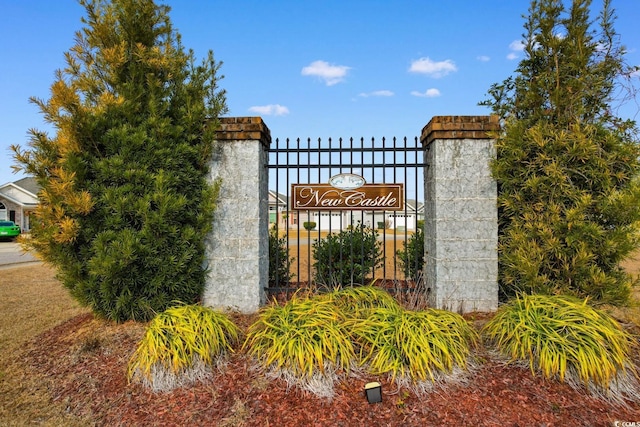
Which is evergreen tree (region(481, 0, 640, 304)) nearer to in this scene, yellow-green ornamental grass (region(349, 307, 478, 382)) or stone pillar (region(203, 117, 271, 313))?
yellow-green ornamental grass (region(349, 307, 478, 382))

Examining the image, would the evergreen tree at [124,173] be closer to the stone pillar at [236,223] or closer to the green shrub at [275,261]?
the stone pillar at [236,223]

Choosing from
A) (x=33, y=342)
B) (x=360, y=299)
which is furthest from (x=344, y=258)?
(x=33, y=342)

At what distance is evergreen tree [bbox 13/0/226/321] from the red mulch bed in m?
1.25

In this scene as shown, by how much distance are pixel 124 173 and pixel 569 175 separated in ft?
17.2

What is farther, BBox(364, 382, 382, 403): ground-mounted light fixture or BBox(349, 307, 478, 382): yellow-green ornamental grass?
BBox(349, 307, 478, 382): yellow-green ornamental grass

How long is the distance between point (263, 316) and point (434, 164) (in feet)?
9.48

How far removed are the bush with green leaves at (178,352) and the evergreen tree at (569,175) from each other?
11.9 ft

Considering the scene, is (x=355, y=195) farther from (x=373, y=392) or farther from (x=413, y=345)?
(x=373, y=392)

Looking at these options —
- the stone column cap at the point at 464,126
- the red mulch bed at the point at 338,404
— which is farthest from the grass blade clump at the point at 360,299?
the stone column cap at the point at 464,126

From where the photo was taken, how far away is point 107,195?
Result: 170 inches

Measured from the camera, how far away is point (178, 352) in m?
3.34

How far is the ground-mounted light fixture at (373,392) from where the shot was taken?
2922 millimetres

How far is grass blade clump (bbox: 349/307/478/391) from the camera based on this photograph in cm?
313

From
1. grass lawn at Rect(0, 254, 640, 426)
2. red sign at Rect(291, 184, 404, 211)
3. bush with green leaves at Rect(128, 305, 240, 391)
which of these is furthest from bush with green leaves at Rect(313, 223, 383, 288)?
grass lawn at Rect(0, 254, 640, 426)
